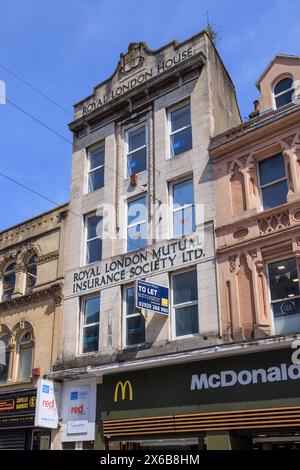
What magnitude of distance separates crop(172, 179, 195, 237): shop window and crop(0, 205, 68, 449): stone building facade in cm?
515

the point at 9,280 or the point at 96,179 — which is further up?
the point at 96,179

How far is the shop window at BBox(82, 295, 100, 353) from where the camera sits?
59.5 feet

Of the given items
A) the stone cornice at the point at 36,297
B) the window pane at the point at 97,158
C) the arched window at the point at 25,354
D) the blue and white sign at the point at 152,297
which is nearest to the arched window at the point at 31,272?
the stone cornice at the point at 36,297

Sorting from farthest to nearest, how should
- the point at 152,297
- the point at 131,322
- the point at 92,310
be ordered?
the point at 92,310
the point at 131,322
the point at 152,297

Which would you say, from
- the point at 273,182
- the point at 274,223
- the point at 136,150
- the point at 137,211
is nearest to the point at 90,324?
the point at 137,211

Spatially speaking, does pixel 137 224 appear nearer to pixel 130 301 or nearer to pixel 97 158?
pixel 130 301

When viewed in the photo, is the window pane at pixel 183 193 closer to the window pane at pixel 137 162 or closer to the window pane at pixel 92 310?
the window pane at pixel 137 162

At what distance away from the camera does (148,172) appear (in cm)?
1900

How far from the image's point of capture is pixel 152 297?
15781mm

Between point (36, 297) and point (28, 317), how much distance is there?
33.8 inches

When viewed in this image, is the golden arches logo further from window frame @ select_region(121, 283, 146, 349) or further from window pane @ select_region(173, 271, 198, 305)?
window pane @ select_region(173, 271, 198, 305)

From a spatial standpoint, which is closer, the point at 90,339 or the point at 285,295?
the point at 285,295

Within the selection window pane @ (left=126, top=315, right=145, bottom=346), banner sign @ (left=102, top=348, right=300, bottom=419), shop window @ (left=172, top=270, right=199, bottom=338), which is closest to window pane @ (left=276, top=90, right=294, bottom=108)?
shop window @ (left=172, top=270, right=199, bottom=338)
